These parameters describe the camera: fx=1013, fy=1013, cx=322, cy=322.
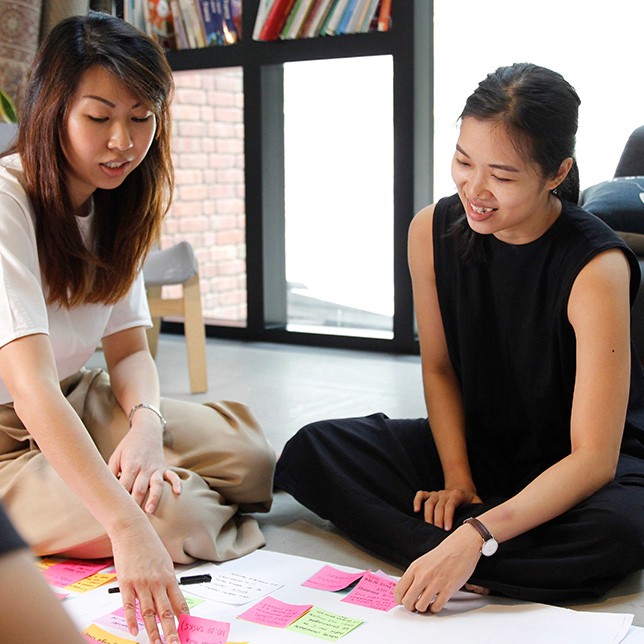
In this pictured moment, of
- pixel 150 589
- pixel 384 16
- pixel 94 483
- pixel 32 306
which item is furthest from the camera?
pixel 384 16

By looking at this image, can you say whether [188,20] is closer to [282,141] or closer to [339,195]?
[282,141]

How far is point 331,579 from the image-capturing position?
1628 millimetres

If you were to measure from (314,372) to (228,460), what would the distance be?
1.65 m

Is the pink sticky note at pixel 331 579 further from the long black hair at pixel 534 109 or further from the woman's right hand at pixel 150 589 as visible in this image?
the long black hair at pixel 534 109

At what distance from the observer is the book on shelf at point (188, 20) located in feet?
13.3

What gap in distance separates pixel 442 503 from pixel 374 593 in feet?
0.65

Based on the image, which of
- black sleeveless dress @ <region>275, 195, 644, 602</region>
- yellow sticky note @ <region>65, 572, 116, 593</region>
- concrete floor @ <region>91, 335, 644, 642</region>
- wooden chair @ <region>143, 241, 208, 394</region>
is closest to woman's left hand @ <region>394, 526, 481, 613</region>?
black sleeveless dress @ <region>275, 195, 644, 602</region>

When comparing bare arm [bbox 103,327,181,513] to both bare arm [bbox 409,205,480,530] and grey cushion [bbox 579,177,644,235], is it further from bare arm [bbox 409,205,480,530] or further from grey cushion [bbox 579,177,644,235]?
grey cushion [bbox 579,177,644,235]

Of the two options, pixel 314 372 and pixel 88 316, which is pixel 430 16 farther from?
pixel 88 316

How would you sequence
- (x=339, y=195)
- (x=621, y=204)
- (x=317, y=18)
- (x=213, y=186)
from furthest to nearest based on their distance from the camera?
(x=213, y=186) < (x=339, y=195) < (x=317, y=18) < (x=621, y=204)

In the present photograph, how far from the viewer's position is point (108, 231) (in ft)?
5.66

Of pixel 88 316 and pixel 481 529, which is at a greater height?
pixel 88 316

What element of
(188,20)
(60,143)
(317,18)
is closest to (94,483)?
(60,143)

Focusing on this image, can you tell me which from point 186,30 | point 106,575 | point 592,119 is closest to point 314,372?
point 592,119
